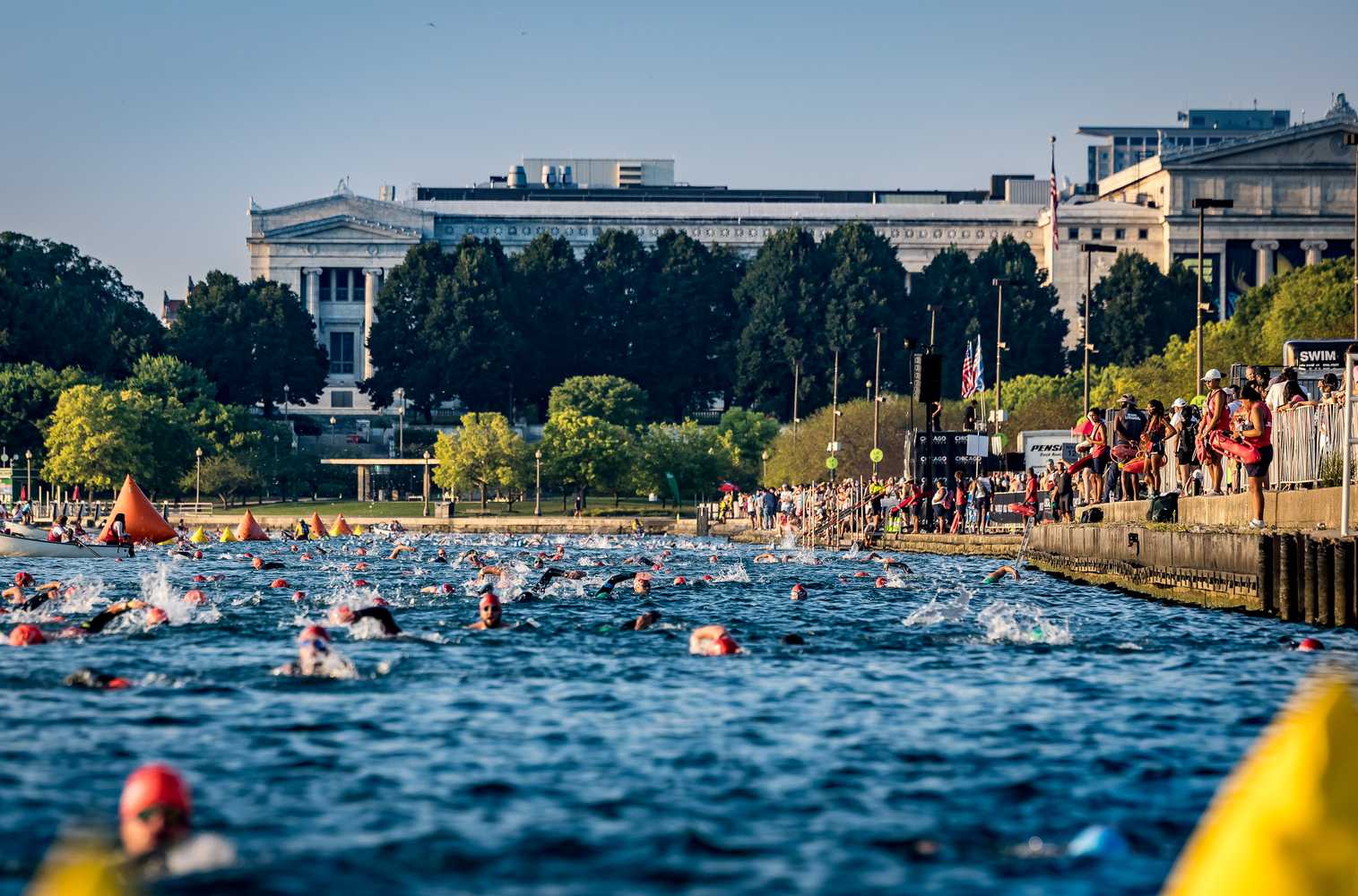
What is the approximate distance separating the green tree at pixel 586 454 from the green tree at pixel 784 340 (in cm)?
3205

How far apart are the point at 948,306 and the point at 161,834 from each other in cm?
14893

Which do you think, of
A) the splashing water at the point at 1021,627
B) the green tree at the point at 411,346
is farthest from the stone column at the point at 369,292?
the splashing water at the point at 1021,627

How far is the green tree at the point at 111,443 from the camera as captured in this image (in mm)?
120688

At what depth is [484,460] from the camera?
413 ft

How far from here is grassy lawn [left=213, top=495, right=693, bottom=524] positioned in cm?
11881

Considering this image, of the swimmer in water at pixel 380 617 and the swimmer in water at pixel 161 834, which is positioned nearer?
the swimmer in water at pixel 161 834

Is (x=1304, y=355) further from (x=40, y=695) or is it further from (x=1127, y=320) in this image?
(x=1127, y=320)

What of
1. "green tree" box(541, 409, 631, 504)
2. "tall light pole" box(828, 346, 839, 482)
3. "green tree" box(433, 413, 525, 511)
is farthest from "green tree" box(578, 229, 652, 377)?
"green tree" box(541, 409, 631, 504)

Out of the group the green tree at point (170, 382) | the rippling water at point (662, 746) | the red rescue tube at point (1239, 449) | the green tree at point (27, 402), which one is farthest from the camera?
the green tree at point (170, 382)

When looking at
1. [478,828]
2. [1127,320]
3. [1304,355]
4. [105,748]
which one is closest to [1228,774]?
[478,828]

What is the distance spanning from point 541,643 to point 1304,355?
21279mm

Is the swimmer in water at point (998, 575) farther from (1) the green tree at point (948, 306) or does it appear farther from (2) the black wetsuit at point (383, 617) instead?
(1) the green tree at point (948, 306)

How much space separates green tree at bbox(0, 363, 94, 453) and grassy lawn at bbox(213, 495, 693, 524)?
14624mm

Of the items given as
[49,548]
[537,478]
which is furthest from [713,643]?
[537,478]
